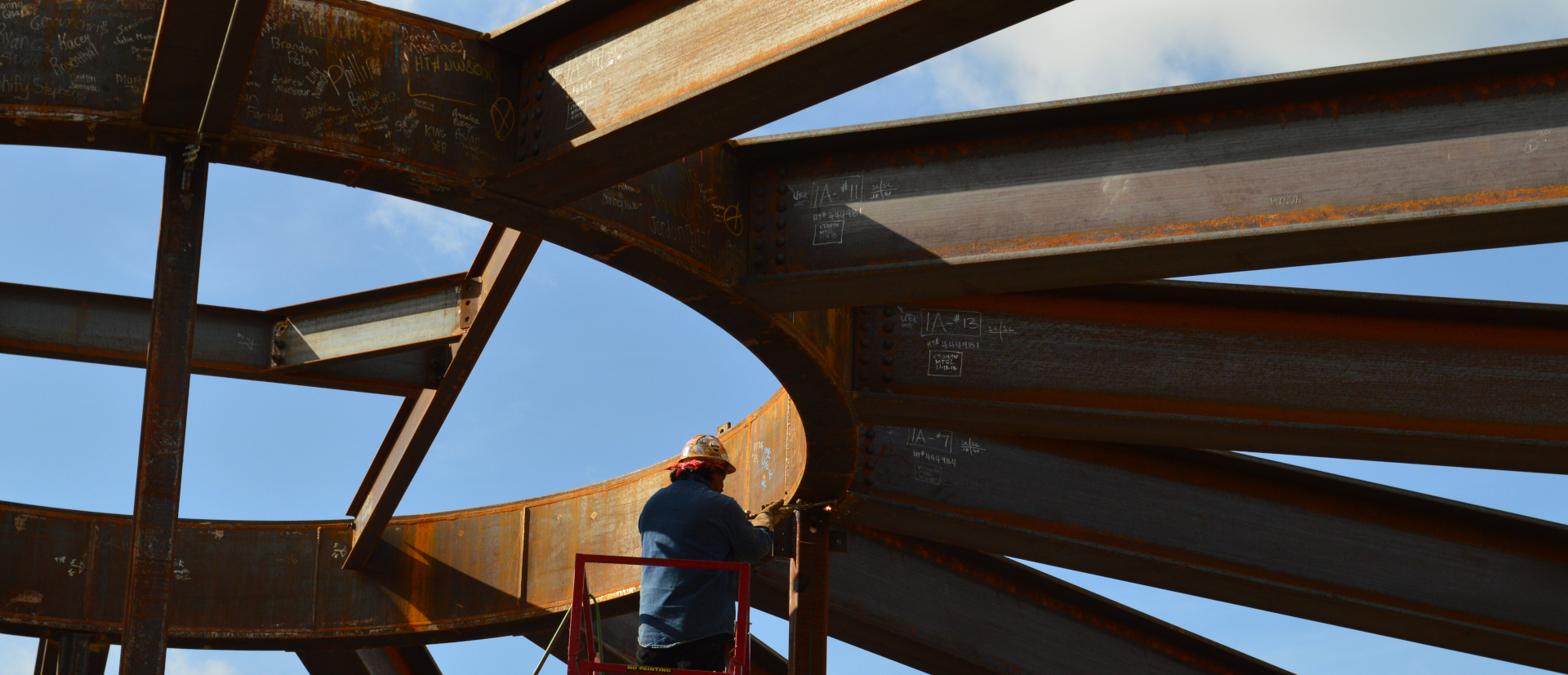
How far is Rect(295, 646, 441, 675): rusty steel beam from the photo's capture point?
16828 millimetres

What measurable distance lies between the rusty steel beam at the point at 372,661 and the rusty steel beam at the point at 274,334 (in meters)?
4.70

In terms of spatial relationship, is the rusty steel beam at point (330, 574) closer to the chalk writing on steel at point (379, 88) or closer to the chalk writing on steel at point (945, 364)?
the chalk writing on steel at point (945, 364)

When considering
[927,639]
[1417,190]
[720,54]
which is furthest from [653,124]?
[927,639]

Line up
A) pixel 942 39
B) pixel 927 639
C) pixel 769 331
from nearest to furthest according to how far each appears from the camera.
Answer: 1. pixel 942 39
2. pixel 769 331
3. pixel 927 639

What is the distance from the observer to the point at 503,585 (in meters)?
15.0

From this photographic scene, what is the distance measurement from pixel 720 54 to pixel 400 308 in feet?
19.5

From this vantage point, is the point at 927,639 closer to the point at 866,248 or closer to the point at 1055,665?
the point at 1055,665

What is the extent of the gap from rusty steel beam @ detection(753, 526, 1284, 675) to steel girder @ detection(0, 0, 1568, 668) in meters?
2.11

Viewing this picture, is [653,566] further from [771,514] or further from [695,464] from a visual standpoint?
[771,514]

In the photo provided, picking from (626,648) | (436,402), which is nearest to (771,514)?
(436,402)

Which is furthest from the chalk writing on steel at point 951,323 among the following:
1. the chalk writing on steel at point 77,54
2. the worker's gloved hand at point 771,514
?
the chalk writing on steel at point 77,54

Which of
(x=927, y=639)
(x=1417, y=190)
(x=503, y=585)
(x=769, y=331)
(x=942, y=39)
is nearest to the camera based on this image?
(x=942, y=39)

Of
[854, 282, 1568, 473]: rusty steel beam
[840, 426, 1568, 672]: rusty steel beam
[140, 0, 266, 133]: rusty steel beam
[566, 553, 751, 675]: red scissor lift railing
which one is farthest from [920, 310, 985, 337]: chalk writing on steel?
[140, 0, 266, 133]: rusty steel beam

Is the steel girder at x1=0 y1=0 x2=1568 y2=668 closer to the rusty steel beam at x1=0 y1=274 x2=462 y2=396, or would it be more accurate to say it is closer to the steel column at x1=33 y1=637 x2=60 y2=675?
the rusty steel beam at x1=0 y1=274 x2=462 y2=396
